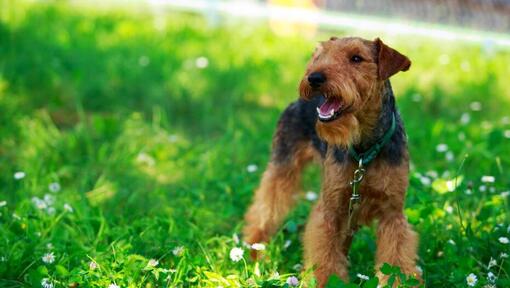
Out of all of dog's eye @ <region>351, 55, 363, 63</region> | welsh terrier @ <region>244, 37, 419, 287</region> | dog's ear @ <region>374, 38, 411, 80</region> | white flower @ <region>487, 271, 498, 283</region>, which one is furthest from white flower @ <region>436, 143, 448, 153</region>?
dog's eye @ <region>351, 55, 363, 63</region>

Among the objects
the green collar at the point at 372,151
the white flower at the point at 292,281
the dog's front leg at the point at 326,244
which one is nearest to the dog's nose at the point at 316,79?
the green collar at the point at 372,151

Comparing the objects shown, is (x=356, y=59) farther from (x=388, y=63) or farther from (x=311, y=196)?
(x=311, y=196)

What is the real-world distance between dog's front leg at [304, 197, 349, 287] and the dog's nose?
67cm

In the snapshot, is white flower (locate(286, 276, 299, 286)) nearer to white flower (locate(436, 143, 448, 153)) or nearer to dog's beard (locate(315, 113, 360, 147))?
dog's beard (locate(315, 113, 360, 147))

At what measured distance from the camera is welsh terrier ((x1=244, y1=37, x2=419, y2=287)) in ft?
9.96

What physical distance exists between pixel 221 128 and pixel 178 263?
2.69m

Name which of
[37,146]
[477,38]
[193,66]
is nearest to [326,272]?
[37,146]

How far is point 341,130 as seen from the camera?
3037mm

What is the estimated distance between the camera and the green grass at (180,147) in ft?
11.2

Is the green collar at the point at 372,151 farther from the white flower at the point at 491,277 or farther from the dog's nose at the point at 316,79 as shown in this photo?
→ the white flower at the point at 491,277

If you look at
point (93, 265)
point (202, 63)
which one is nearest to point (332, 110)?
point (93, 265)

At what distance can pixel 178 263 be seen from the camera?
3295mm

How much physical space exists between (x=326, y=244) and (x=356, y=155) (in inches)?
19.1

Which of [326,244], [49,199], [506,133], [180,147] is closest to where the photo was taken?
[326,244]
